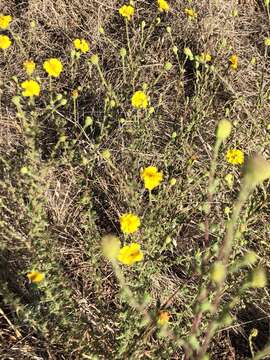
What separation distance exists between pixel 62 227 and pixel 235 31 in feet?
7.32

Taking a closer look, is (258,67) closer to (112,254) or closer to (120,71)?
(120,71)

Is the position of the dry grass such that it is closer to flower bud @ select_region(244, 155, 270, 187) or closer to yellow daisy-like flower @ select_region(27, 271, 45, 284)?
yellow daisy-like flower @ select_region(27, 271, 45, 284)

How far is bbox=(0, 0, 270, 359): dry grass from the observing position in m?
1.81

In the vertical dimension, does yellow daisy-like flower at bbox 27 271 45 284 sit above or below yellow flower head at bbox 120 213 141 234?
below

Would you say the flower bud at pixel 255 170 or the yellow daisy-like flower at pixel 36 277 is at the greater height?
the flower bud at pixel 255 170

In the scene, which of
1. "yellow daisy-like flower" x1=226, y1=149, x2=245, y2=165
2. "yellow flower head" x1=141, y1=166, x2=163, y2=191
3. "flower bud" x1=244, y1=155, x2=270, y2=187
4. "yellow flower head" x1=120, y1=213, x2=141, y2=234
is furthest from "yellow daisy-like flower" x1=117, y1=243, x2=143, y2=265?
"yellow daisy-like flower" x1=226, y1=149, x2=245, y2=165

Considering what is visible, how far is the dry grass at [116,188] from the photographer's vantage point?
5.94 ft

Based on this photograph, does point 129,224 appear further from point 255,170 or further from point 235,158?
point 255,170

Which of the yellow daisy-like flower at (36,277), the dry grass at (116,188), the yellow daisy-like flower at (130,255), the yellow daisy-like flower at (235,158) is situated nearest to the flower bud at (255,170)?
the dry grass at (116,188)

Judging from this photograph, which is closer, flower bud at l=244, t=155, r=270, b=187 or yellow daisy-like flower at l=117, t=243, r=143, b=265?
flower bud at l=244, t=155, r=270, b=187

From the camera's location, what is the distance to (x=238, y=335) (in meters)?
2.19

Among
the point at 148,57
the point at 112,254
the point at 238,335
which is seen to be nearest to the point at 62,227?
the point at 238,335

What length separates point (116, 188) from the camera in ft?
8.02

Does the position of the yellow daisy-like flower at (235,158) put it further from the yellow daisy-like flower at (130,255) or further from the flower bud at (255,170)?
the flower bud at (255,170)
